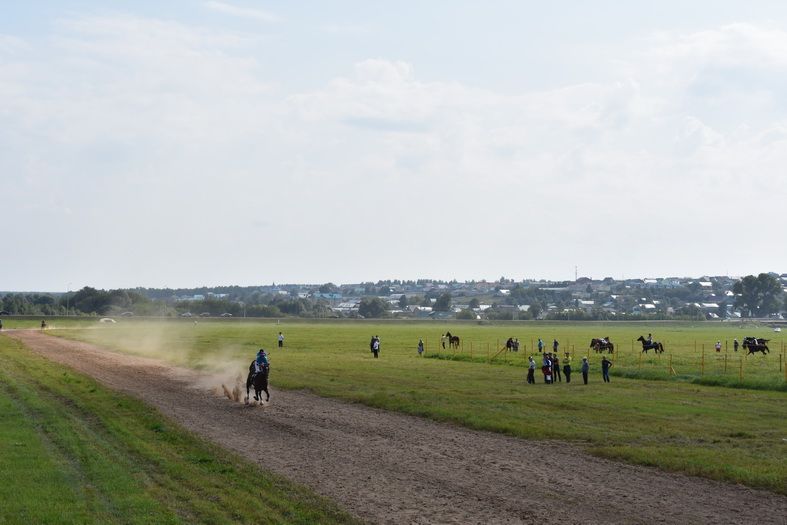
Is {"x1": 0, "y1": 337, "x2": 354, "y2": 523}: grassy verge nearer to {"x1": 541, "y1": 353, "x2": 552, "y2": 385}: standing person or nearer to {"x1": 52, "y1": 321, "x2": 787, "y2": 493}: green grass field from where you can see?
{"x1": 52, "y1": 321, "x2": 787, "y2": 493}: green grass field

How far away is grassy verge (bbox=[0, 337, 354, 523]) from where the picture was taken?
16188 millimetres

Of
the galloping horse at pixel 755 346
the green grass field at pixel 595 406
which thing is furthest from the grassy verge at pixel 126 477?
the galloping horse at pixel 755 346

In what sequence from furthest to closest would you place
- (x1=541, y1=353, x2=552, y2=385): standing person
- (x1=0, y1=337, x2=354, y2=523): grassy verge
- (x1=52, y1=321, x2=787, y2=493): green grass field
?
(x1=541, y1=353, x2=552, y2=385): standing person
(x1=52, y1=321, x2=787, y2=493): green grass field
(x1=0, y1=337, x2=354, y2=523): grassy verge

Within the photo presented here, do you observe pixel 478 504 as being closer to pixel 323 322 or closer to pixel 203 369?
pixel 203 369

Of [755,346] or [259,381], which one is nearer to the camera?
[259,381]

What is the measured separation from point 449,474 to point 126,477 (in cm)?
686

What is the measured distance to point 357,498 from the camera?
1791cm

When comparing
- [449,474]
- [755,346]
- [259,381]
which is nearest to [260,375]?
[259,381]

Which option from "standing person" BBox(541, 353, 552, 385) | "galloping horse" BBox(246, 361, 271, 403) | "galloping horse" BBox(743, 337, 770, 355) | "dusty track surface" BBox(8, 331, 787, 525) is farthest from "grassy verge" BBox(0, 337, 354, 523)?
"galloping horse" BBox(743, 337, 770, 355)

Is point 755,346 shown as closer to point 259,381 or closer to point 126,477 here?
point 259,381

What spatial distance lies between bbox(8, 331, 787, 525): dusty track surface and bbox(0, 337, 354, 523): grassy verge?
0.95 metres

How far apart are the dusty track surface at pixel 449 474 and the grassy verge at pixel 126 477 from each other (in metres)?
0.95

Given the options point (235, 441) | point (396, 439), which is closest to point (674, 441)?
point (396, 439)

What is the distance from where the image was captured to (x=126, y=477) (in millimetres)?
19109
